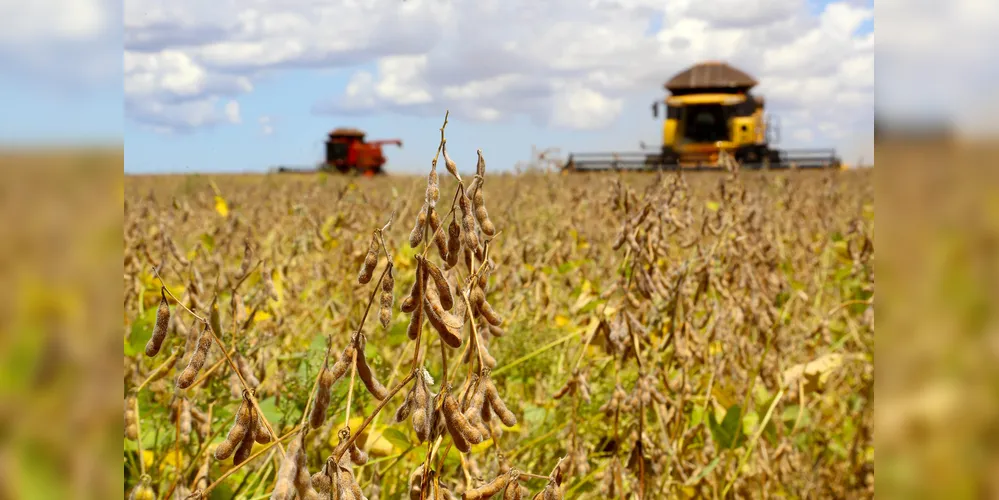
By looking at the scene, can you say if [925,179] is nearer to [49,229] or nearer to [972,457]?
[972,457]

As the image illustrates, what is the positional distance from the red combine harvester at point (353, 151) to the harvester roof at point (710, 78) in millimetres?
9197

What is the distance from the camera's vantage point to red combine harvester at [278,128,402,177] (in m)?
28.7

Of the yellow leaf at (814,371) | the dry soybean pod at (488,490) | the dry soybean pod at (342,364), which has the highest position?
the dry soybean pod at (342,364)

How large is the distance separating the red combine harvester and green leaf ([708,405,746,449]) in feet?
84.9

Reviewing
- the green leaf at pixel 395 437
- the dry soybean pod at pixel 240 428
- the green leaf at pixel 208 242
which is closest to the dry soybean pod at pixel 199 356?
the dry soybean pod at pixel 240 428

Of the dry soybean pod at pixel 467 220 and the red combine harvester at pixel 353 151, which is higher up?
A: the red combine harvester at pixel 353 151

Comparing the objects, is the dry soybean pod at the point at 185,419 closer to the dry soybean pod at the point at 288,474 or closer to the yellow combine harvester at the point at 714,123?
the dry soybean pod at the point at 288,474

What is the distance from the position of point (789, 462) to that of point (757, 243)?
2.21 ft

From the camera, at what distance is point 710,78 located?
1034 inches

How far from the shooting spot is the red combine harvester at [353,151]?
28.7 metres

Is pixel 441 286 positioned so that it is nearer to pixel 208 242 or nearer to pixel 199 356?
pixel 199 356

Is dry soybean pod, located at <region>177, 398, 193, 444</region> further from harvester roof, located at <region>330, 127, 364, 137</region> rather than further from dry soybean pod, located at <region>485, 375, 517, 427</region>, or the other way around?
harvester roof, located at <region>330, 127, 364, 137</region>

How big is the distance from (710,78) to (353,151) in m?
11.9

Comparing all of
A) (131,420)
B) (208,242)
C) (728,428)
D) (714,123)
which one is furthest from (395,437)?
(714,123)
